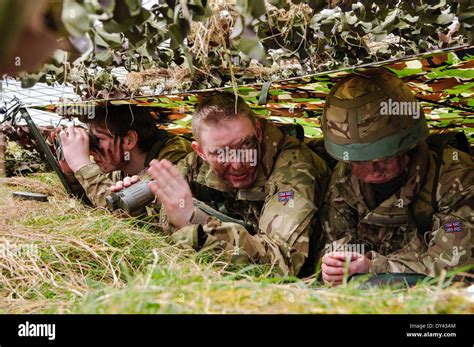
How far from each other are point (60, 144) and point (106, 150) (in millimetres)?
377

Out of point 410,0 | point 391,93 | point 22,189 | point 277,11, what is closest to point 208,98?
point 277,11

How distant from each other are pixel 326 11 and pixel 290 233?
4.90 ft

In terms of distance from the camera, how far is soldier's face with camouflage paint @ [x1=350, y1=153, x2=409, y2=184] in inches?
116

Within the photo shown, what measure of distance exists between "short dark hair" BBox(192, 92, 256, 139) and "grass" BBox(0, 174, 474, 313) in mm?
713

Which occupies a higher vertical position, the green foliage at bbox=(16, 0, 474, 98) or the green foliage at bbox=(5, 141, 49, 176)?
the green foliage at bbox=(16, 0, 474, 98)

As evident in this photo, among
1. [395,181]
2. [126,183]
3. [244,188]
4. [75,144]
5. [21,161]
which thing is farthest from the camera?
[21,161]

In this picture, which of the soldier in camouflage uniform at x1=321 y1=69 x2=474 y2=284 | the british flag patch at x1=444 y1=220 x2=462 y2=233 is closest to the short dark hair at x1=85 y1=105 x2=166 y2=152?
the soldier in camouflage uniform at x1=321 y1=69 x2=474 y2=284

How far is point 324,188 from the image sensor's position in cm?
344

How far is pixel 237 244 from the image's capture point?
2867 mm
